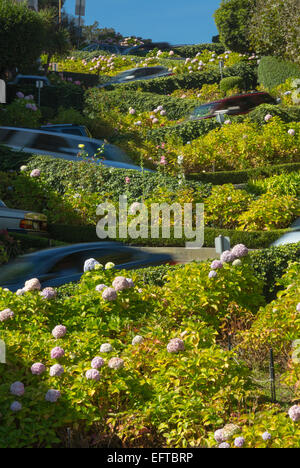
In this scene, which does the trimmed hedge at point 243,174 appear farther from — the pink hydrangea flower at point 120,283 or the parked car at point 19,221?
the pink hydrangea flower at point 120,283

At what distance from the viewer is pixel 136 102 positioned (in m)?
22.8

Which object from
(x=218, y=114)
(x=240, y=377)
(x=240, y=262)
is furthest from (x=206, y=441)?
(x=218, y=114)

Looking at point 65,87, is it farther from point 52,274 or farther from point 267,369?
point 267,369

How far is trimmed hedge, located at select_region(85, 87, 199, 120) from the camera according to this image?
21703mm

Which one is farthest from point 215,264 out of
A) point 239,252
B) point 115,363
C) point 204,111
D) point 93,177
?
point 204,111

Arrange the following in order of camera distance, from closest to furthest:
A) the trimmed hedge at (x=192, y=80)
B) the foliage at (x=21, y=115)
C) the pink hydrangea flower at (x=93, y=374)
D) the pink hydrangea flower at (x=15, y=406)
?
1. the pink hydrangea flower at (x=15, y=406)
2. the pink hydrangea flower at (x=93, y=374)
3. the foliage at (x=21, y=115)
4. the trimmed hedge at (x=192, y=80)

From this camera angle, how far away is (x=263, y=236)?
9.46 meters

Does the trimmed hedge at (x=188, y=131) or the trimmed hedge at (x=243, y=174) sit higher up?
the trimmed hedge at (x=188, y=131)

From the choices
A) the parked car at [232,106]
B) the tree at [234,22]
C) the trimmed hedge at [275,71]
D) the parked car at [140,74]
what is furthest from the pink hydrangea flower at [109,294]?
the tree at [234,22]

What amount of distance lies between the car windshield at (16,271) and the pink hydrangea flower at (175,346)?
4.11 meters

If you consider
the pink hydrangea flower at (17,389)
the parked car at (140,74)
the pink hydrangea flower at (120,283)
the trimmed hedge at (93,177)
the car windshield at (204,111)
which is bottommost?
the pink hydrangea flower at (17,389)

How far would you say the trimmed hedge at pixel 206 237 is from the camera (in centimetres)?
943

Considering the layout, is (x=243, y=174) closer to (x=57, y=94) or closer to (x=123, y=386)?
(x=123, y=386)

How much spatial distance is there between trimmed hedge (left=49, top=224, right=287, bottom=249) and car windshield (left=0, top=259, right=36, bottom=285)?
1.65 m
